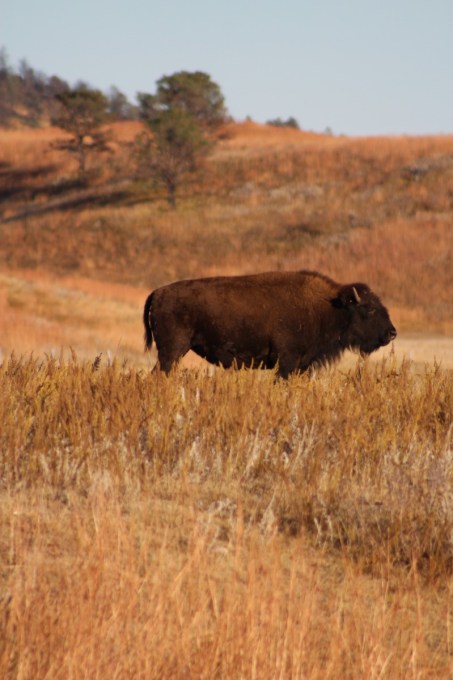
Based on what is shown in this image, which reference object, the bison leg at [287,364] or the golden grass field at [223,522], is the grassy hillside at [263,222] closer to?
the bison leg at [287,364]

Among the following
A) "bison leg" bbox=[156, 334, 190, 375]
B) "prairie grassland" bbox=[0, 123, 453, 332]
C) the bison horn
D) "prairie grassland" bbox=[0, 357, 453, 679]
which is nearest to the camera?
"prairie grassland" bbox=[0, 357, 453, 679]

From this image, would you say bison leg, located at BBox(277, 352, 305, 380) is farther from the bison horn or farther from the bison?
the bison horn

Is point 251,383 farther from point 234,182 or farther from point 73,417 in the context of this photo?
point 234,182

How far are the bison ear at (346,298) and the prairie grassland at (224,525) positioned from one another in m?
1.68

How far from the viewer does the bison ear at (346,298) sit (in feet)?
33.3

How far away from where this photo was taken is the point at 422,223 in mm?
35438

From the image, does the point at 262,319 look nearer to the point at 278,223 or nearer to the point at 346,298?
the point at 346,298

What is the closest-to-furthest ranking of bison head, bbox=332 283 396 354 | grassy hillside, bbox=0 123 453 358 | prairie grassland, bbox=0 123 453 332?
1. bison head, bbox=332 283 396 354
2. grassy hillside, bbox=0 123 453 358
3. prairie grassland, bbox=0 123 453 332

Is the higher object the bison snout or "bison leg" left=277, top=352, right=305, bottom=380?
the bison snout

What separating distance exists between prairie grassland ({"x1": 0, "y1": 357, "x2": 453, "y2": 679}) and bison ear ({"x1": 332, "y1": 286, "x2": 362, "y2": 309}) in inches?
66.0

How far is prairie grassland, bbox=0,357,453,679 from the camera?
3.38m

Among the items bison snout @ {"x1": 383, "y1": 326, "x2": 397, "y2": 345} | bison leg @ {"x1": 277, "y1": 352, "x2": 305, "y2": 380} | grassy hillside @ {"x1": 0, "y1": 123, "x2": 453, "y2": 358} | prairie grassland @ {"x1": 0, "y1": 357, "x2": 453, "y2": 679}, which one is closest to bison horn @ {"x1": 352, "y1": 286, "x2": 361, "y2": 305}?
bison snout @ {"x1": 383, "y1": 326, "x2": 397, "y2": 345}

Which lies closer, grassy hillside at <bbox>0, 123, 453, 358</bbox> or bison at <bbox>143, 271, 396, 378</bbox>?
bison at <bbox>143, 271, 396, 378</bbox>

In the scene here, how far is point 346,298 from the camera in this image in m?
10.2
